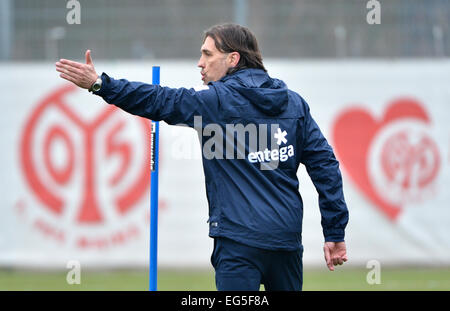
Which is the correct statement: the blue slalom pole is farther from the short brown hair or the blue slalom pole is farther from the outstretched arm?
the outstretched arm

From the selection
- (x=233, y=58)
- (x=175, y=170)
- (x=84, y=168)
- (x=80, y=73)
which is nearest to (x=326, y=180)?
(x=233, y=58)

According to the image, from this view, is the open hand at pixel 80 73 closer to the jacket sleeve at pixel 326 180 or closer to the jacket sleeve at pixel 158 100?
the jacket sleeve at pixel 158 100

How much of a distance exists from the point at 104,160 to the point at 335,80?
3143mm

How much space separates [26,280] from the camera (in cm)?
946

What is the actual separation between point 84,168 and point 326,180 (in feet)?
20.3

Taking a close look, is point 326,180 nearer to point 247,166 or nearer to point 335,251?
point 335,251

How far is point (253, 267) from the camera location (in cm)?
411

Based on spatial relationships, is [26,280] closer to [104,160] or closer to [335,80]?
[104,160]

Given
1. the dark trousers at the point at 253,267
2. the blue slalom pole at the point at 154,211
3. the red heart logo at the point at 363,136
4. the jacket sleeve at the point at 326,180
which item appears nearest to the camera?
the dark trousers at the point at 253,267

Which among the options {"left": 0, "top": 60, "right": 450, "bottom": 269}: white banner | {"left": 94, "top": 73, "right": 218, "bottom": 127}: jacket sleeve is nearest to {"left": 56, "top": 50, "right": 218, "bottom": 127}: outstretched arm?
{"left": 94, "top": 73, "right": 218, "bottom": 127}: jacket sleeve

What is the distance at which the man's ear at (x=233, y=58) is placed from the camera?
14.5 ft

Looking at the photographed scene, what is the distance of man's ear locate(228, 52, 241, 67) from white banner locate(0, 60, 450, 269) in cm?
550

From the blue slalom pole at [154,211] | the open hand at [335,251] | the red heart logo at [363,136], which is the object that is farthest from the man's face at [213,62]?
the red heart logo at [363,136]
